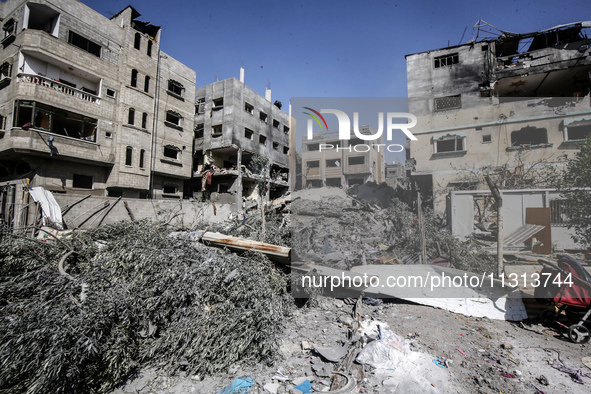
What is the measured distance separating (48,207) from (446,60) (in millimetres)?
14799

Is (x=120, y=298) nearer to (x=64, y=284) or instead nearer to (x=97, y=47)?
(x=64, y=284)

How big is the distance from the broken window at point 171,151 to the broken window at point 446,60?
17.7 metres

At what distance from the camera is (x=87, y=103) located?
15.0m

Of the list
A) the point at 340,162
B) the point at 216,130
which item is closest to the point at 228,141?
the point at 216,130

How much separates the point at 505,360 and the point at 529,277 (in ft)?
7.78

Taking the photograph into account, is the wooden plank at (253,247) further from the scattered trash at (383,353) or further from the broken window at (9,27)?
the broken window at (9,27)

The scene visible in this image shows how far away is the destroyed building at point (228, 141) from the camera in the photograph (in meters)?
22.6

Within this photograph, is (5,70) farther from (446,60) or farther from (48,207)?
(446,60)

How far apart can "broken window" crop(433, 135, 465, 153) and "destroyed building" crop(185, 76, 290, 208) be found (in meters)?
15.7

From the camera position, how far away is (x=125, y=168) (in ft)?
54.1

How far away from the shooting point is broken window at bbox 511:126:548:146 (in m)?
6.01

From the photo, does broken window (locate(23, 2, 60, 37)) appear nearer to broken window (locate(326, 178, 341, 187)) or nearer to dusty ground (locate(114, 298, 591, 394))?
broken window (locate(326, 178, 341, 187))

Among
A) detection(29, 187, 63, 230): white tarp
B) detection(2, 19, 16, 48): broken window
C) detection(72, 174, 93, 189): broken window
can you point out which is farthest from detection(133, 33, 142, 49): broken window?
detection(29, 187, 63, 230): white tarp

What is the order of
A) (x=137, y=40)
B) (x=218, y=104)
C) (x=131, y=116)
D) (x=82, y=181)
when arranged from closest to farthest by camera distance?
1. (x=82, y=181)
2. (x=131, y=116)
3. (x=137, y=40)
4. (x=218, y=104)
